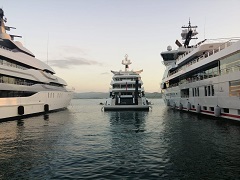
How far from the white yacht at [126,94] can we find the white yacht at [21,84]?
1290 cm

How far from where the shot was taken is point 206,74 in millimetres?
31000

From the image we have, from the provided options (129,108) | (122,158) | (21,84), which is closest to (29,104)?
(21,84)

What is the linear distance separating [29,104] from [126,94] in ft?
90.8

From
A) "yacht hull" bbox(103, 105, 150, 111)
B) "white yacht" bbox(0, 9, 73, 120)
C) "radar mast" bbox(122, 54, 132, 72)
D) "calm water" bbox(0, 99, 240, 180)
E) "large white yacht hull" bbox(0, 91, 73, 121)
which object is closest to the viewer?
"calm water" bbox(0, 99, 240, 180)

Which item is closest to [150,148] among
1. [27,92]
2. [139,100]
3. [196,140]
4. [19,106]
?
[196,140]

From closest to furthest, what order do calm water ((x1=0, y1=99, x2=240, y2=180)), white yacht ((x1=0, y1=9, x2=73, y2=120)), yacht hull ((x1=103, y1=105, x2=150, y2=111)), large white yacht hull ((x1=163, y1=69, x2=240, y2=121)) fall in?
calm water ((x1=0, y1=99, x2=240, y2=180))
large white yacht hull ((x1=163, y1=69, x2=240, y2=121))
white yacht ((x1=0, y1=9, x2=73, y2=120))
yacht hull ((x1=103, y1=105, x2=150, y2=111))

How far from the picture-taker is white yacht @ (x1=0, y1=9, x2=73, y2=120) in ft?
97.5

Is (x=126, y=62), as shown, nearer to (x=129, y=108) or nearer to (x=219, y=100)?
(x=129, y=108)

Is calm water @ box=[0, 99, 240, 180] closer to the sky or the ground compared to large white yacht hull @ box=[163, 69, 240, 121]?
closer to the ground

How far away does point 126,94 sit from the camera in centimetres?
5675

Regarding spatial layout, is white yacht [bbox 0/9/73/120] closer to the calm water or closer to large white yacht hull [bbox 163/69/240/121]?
the calm water

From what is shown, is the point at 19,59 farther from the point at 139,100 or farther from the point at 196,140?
the point at 196,140

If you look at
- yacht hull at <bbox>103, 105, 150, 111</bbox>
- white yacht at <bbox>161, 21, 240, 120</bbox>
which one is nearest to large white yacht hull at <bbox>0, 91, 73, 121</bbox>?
yacht hull at <bbox>103, 105, 150, 111</bbox>

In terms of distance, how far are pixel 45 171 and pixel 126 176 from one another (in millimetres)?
3565
